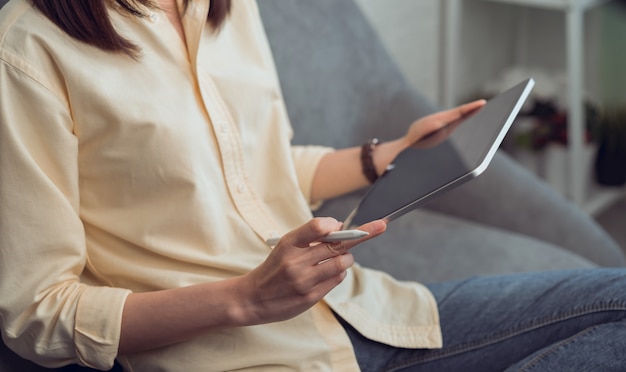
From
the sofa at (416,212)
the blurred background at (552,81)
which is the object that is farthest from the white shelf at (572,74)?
the sofa at (416,212)

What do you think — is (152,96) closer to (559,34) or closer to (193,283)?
(193,283)

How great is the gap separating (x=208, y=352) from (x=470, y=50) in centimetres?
182

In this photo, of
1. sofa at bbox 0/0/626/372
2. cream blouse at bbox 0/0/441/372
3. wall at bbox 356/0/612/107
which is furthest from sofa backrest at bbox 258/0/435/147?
wall at bbox 356/0/612/107

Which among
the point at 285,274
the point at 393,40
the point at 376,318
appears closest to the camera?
A: the point at 285,274

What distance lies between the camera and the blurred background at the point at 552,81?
2.15m

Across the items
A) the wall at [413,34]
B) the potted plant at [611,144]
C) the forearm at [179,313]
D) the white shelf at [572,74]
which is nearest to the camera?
the forearm at [179,313]

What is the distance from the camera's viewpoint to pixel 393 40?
83.8 inches

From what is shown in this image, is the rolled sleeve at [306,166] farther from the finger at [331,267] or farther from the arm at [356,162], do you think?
the finger at [331,267]

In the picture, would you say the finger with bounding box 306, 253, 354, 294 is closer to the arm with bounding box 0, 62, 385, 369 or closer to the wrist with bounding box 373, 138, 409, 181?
the arm with bounding box 0, 62, 385, 369

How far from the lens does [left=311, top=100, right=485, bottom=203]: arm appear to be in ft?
3.43

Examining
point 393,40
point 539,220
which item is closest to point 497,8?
point 393,40

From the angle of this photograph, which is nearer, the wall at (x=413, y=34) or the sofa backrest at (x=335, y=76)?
the sofa backrest at (x=335, y=76)

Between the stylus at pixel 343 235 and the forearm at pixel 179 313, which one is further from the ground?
the stylus at pixel 343 235

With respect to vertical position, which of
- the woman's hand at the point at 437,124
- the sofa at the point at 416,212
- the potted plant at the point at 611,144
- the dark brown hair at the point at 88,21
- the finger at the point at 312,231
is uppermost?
the dark brown hair at the point at 88,21
